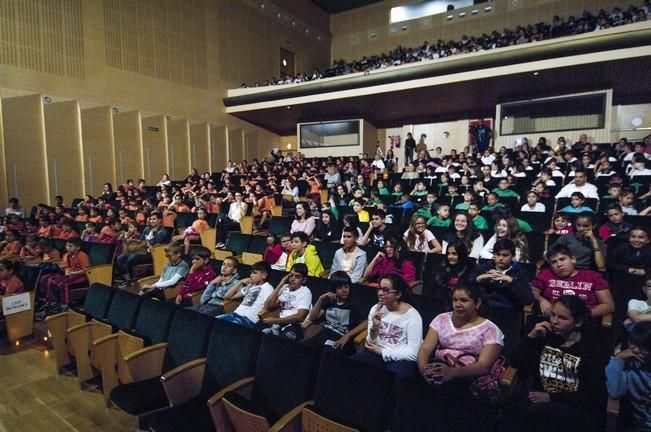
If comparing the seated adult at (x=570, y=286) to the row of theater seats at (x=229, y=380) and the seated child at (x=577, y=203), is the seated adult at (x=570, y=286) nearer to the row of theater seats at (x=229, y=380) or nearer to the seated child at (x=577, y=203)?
the row of theater seats at (x=229, y=380)

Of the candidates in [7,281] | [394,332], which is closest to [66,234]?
[7,281]

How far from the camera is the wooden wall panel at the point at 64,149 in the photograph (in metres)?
8.91

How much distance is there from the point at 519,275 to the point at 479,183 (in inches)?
143

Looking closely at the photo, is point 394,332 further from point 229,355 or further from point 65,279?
point 65,279

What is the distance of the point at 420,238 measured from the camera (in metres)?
3.88

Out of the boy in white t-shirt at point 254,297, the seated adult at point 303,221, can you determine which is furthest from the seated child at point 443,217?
the boy in white t-shirt at point 254,297

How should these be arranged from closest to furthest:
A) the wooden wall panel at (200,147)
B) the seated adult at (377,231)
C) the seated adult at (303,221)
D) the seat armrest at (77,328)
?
the seat armrest at (77,328) → the seated adult at (377,231) → the seated adult at (303,221) → the wooden wall panel at (200,147)

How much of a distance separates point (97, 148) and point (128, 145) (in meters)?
0.83

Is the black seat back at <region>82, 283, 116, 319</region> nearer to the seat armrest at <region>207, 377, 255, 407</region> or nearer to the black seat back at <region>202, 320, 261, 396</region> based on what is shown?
the black seat back at <region>202, 320, 261, 396</region>

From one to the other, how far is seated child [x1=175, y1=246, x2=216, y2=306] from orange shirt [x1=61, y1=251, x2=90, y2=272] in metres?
1.61

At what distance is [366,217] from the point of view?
5320 mm

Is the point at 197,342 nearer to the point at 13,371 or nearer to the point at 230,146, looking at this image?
the point at 13,371

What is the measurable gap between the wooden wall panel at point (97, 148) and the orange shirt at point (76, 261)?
579 cm

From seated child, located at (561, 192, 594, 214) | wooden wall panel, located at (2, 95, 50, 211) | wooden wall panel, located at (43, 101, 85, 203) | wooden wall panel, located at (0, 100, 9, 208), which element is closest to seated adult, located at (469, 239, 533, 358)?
seated child, located at (561, 192, 594, 214)
